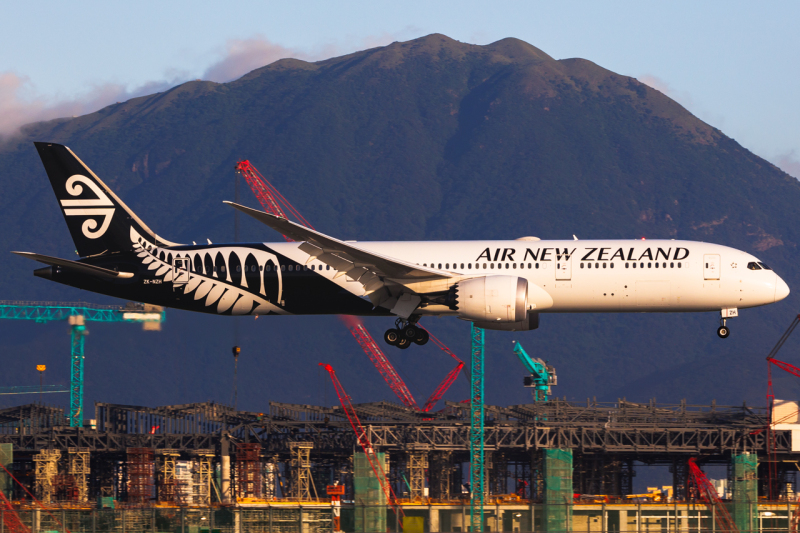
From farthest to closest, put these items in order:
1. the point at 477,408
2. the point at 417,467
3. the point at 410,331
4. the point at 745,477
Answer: the point at 417,467, the point at 477,408, the point at 745,477, the point at 410,331

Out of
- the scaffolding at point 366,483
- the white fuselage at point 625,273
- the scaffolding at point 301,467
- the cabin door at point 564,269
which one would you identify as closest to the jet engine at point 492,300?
the white fuselage at point 625,273

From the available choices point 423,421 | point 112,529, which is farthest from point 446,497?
point 112,529

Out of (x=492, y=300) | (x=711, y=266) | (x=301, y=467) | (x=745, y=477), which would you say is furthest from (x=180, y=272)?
(x=301, y=467)

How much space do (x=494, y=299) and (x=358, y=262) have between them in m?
6.95

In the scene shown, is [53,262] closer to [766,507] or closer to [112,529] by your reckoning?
[112,529]

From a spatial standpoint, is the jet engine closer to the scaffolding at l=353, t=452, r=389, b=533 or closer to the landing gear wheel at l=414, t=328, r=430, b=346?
the landing gear wheel at l=414, t=328, r=430, b=346

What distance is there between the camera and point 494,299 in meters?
51.7

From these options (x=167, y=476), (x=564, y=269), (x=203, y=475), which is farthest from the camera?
(x=203, y=475)

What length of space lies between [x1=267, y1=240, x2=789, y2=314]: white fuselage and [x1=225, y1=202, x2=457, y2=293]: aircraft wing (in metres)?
1.21

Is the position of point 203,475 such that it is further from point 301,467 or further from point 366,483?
point 366,483

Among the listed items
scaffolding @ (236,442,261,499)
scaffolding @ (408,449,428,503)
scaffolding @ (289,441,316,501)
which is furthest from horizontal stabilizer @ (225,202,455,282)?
scaffolding @ (289,441,316,501)

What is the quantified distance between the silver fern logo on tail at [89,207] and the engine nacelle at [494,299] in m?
21.1

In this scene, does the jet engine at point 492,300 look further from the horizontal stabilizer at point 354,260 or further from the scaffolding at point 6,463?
the scaffolding at point 6,463

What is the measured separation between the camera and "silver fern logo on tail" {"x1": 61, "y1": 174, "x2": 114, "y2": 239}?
197 feet
